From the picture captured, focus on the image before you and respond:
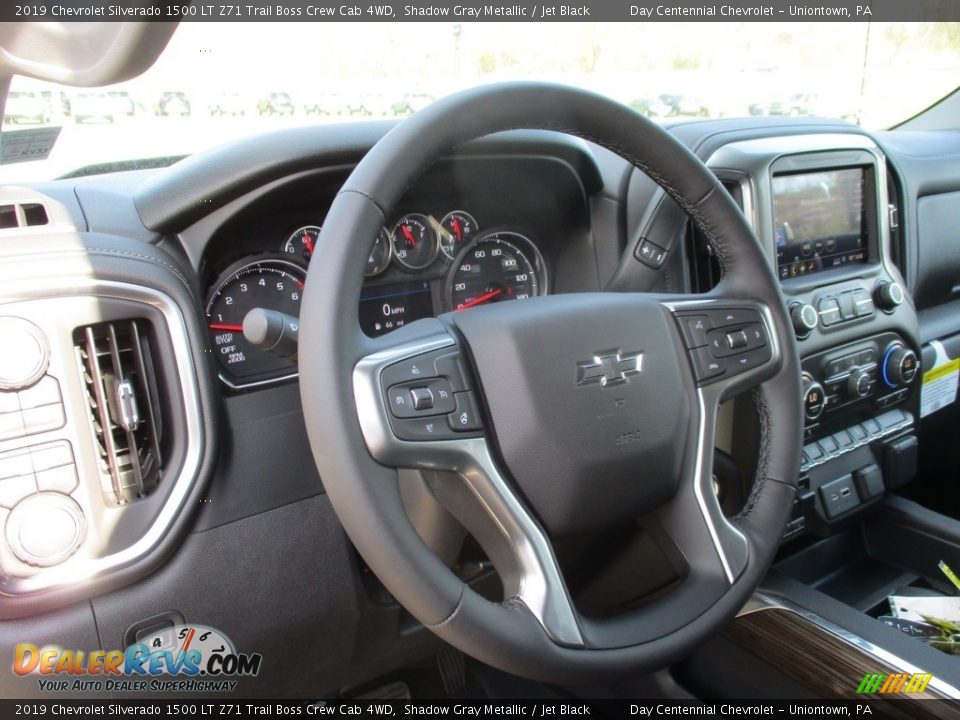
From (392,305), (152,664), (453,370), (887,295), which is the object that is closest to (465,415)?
(453,370)

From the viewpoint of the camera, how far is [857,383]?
1.82 meters

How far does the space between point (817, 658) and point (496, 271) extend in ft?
3.31

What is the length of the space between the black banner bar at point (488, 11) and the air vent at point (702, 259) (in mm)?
449

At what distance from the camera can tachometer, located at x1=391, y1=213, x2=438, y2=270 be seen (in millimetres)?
1581

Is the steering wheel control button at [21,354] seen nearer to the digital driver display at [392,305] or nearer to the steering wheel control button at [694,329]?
the digital driver display at [392,305]

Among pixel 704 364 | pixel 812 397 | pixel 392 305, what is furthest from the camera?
pixel 812 397

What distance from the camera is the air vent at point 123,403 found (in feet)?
3.92

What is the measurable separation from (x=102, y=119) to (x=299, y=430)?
63cm

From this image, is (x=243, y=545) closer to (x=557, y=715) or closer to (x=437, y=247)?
(x=437, y=247)

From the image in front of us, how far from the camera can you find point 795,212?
179 cm

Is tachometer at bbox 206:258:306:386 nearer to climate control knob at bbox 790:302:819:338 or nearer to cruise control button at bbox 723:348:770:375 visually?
cruise control button at bbox 723:348:770:375

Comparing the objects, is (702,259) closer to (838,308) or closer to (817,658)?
(838,308)

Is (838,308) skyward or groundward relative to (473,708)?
skyward

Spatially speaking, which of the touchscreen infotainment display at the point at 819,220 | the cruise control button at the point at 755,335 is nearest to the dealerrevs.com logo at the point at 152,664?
the cruise control button at the point at 755,335
